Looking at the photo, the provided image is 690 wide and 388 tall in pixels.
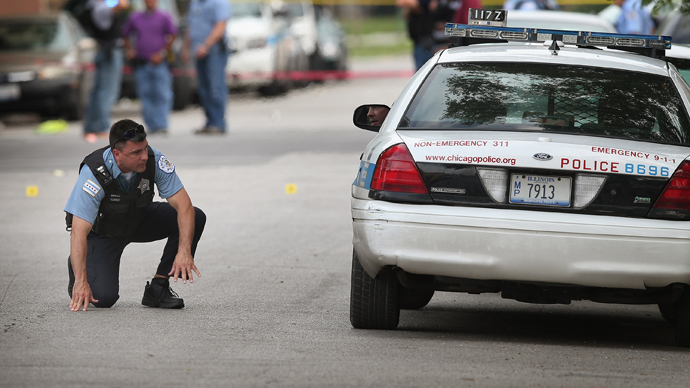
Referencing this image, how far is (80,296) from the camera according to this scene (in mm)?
6348

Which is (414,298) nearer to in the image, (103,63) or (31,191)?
(31,191)

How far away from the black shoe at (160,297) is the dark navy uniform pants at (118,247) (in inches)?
3.5

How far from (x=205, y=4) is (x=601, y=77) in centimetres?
1063

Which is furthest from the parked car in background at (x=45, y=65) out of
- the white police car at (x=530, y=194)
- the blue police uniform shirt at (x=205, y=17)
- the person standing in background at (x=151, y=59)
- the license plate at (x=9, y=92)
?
the white police car at (x=530, y=194)

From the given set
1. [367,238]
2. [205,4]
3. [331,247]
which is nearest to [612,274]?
[367,238]

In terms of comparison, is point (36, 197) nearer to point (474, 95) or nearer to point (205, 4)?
point (205, 4)

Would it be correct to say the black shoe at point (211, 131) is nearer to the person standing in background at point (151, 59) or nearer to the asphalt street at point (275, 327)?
the person standing in background at point (151, 59)

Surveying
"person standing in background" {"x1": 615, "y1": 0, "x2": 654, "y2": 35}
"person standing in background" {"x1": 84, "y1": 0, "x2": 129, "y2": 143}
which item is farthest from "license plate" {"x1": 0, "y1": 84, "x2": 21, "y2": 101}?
"person standing in background" {"x1": 615, "y1": 0, "x2": 654, "y2": 35}

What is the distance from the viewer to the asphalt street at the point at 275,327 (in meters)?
5.07

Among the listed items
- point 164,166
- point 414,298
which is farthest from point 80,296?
point 414,298

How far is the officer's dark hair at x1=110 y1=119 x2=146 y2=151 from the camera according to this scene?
20.4 feet

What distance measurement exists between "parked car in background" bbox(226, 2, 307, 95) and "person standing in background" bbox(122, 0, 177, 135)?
5.24 m

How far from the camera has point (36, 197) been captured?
450 inches

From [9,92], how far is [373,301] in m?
13.4
